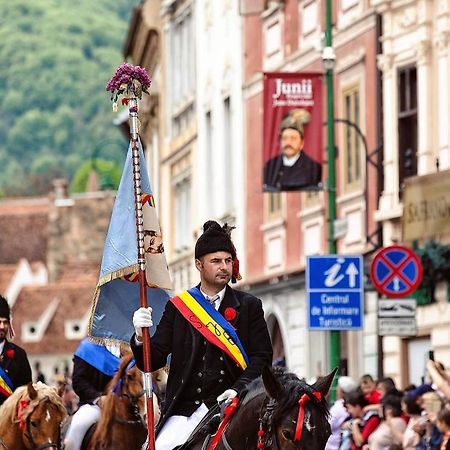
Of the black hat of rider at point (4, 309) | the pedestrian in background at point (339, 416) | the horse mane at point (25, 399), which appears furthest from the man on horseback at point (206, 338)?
the pedestrian in background at point (339, 416)

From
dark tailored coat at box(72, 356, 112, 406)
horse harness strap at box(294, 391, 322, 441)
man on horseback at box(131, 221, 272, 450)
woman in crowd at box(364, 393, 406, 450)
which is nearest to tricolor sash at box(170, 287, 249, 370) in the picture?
man on horseback at box(131, 221, 272, 450)

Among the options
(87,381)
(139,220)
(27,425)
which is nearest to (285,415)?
(139,220)

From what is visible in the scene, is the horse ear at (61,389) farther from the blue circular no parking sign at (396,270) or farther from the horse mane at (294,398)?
the blue circular no parking sign at (396,270)

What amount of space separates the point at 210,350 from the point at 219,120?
1311 inches

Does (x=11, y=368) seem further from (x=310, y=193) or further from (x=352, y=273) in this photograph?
(x=310, y=193)

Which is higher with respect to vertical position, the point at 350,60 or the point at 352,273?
the point at 350,60

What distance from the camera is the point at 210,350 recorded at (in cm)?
1366

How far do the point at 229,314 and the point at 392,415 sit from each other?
9578mm

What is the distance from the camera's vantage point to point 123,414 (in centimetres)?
1912

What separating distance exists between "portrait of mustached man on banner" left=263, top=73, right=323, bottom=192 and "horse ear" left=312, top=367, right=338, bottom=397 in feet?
66.4

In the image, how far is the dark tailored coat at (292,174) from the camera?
32688mm

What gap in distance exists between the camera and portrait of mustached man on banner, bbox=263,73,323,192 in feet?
107

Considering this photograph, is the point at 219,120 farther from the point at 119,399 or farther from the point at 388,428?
the point at 119,399

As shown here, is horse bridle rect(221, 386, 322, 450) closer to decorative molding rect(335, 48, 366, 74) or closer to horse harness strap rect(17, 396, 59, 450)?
horse harness strap rect(17, 396, 59, 450)
